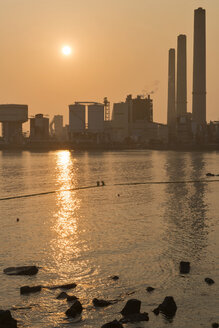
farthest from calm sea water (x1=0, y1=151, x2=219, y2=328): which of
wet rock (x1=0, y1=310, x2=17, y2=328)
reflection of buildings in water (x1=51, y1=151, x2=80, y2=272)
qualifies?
wet rock (x1=0, y1=310, x2=17, y2=328)

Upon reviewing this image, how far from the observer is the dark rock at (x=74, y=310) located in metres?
15.7

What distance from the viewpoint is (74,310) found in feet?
51.6

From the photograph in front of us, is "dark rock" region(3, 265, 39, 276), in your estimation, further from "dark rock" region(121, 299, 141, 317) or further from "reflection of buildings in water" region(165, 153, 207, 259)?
"reflection of buildings in water" region(165, 153, 207, 259)

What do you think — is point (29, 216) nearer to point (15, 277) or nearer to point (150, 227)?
point (150, 227)

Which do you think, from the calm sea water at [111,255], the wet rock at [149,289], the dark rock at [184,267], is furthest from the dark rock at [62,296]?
the dark rock at [184,267]

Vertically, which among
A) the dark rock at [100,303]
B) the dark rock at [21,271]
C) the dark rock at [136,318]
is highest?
the dark rock at [21,271]

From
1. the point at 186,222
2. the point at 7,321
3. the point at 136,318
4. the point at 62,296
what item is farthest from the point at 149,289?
the point at 186,222

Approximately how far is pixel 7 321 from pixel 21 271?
5676mm

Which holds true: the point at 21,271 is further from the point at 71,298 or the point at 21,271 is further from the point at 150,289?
the point at 150,289

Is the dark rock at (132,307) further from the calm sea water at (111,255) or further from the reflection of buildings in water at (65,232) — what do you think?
the reflection of buildings in water at (65,232)

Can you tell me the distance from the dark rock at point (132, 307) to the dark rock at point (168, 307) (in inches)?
34.7

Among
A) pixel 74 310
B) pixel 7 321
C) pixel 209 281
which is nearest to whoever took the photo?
pixel 7 321

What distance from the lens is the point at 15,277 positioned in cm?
1942

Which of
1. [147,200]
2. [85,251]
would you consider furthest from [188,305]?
[147,200]
